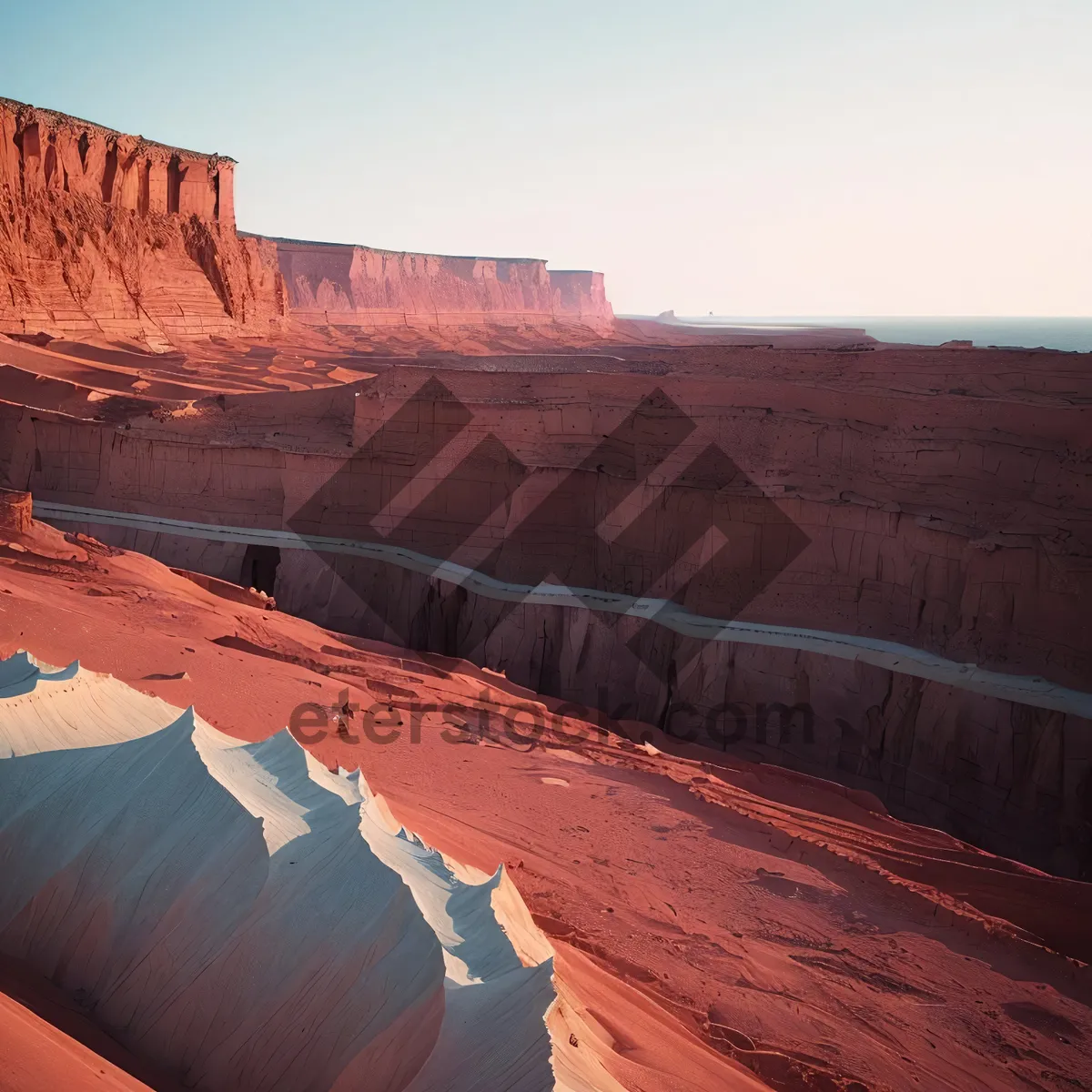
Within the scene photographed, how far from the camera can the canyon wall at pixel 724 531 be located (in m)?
11.2

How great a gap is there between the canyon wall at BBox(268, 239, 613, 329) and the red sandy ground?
51.7 m

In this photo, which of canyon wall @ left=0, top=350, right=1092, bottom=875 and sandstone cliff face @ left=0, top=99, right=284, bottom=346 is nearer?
canyon wall @ left=0, top=350, right=1092, bottom=875

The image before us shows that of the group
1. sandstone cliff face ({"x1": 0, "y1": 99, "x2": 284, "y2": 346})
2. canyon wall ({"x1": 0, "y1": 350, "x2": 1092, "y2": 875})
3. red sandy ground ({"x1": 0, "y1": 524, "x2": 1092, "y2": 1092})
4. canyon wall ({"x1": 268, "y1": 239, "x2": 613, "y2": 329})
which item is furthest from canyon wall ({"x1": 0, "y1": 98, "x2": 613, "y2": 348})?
red sandy ground ({"x1": 0, "y1": 524, "x2": 1092, "y2": 1092})

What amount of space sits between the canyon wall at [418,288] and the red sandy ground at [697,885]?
51698 millimetres

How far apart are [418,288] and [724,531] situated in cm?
7105

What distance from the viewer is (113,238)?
1251 inches

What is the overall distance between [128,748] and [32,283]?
29.1 meters

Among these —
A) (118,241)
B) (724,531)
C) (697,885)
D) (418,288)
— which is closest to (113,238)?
(118,241)

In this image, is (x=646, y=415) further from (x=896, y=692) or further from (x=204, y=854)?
(x=204, y=854)

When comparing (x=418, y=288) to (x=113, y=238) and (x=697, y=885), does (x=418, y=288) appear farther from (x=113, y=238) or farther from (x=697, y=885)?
(x=697, y=885)

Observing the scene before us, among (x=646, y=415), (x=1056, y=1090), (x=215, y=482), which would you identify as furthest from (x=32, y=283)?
(x=1056, y=1090)

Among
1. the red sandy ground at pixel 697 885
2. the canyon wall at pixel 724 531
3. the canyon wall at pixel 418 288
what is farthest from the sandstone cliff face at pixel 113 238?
the red sandy ground at pixel 697 885

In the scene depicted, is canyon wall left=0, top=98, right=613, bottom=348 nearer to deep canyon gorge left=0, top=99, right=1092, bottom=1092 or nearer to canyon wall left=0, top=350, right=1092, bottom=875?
deep canyon gorge left=0, top=99, right=1092, bottom=1092

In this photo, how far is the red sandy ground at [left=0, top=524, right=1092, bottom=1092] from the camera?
511cm
